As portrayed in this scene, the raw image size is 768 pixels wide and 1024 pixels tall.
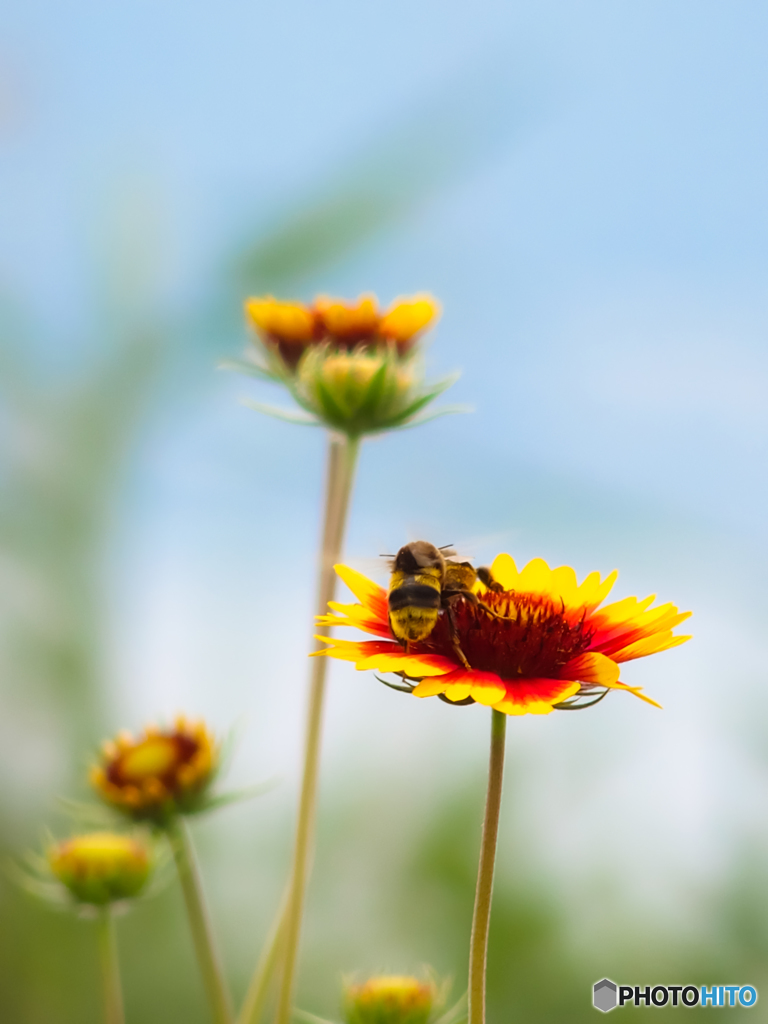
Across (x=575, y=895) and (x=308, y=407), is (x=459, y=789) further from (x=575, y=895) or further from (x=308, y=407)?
A: (x=308, y=407)

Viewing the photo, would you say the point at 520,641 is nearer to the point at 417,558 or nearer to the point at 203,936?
the point at 417,558

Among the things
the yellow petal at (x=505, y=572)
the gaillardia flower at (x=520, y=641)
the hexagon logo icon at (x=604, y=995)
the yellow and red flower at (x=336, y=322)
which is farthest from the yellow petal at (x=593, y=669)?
the yellow and red flower at (x=336, y=322)

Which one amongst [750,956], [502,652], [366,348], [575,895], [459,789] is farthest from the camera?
[459,789]

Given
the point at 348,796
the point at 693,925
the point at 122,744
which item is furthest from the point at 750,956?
the point at 122,744

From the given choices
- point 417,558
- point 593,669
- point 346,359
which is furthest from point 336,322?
point 593,669

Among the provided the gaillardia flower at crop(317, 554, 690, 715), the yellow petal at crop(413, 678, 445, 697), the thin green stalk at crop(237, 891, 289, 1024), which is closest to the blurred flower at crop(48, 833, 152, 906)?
the thin green stalk at crop(237, 891, 289, 1024)

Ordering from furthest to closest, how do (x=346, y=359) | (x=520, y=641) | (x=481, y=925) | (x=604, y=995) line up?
(x=346, y=359)
(x=604, y=995)
(x=520, y=641)
(x=481, y=925)
